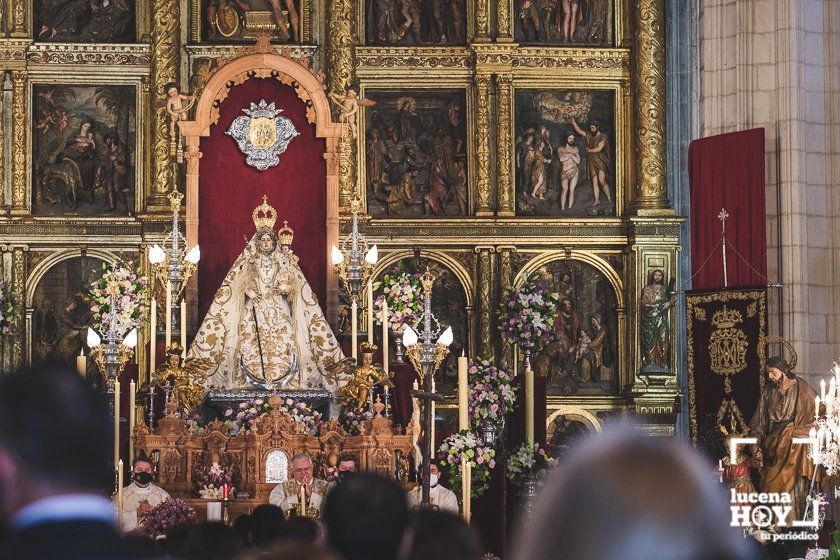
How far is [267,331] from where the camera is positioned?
51.3ft

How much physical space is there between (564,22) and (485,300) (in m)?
4.13

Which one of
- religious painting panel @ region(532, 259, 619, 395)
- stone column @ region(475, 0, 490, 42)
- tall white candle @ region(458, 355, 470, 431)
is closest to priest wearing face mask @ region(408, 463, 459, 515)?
tall white candle @ region(458, 355, 470, 431)

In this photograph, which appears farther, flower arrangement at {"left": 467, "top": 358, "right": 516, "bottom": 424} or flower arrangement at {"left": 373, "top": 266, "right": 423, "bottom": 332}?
flower arrangement at {"left": 373, "top": 266, "right": 423, "bottom": 332}

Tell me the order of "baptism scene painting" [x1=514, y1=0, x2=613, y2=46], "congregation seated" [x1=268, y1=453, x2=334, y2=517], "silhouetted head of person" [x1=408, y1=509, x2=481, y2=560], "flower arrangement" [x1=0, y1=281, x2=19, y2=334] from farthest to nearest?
"baptism scene painting" [x1=514, y1=0, x2=613, y2=46] < "flower arrangement" [x1=0, y1=281, x2=19, y2=334] < "congregation seated" [x1=268, y1=453, x2=334, y2=517] < "silhouetted head of person" [x1=408, y1=509, x2=481, y2=560]

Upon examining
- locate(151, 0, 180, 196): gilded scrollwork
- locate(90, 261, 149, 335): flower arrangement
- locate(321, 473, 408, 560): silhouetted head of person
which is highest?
locate(151, 0, 180, 196): gilded scrollwork

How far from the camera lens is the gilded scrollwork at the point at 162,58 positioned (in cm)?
1997

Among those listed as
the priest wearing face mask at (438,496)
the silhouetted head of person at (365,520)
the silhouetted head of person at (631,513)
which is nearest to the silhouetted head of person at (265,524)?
the silhouetted head of person at (365,520)

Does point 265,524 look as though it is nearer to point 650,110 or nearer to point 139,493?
point 139,493

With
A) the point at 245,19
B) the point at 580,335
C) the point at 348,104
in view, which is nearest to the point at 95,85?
the point at 245,19

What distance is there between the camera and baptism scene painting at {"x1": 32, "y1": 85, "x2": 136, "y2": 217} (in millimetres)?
20141

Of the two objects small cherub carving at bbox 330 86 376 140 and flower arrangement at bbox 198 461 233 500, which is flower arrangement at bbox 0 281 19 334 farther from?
flower arrangement at bbox 198 461 233 500

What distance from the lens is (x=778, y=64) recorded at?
17.0 metres

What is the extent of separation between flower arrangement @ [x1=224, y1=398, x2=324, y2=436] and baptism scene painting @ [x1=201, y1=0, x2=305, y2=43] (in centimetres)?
707

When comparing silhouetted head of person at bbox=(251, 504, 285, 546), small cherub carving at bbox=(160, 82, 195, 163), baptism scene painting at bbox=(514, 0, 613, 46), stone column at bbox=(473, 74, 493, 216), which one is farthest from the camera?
baptism scene painting at bbox=(514, 0, 613, 46)
